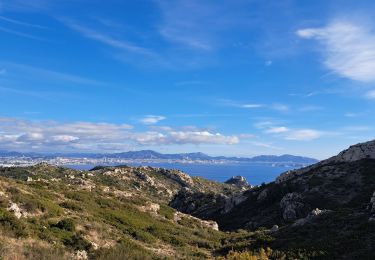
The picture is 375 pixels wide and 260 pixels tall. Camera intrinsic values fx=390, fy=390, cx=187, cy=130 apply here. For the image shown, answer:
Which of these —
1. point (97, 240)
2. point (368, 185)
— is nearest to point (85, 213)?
point (97, 240)

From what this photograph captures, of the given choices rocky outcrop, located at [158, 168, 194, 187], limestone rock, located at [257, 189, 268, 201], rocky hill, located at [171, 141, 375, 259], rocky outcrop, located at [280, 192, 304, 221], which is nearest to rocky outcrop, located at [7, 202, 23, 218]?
rocky hill, located at [171, 141, 375, 259]

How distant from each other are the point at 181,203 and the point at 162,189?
1501 inches

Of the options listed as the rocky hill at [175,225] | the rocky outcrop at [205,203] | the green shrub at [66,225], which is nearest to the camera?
the rocky hill at [175,225]

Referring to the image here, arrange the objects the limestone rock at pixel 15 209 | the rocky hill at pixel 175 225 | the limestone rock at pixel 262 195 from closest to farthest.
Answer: the rocky hill at pixel 175 225 → the limestone rock at pixel 15 209 → the limestone rock at pixel 262 195

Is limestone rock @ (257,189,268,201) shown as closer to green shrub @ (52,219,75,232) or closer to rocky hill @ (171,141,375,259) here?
rocky hill @ (171,141,375,259)

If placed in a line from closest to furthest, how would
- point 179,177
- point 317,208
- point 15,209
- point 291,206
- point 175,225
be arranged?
point 15,209
point 175,225
point 317,208
point 291,206
point 179,177

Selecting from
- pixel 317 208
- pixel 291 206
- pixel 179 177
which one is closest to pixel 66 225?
pixel 317 208

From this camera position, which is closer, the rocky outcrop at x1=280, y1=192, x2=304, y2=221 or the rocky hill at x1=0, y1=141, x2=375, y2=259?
the rocky hill at x1=0, y1=141, x2=375, y2=259

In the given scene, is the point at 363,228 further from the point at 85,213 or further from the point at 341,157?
the point at 341,157

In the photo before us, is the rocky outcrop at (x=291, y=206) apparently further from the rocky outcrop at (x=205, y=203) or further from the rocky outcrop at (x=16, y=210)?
the rocky outcrop at (x=16, y=210)

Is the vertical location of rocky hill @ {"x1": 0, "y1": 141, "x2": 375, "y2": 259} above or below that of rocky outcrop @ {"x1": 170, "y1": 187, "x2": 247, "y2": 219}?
above

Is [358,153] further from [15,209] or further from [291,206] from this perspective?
[15,209]

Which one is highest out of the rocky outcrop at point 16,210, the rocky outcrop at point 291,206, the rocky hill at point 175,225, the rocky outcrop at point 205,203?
the rocky outcrop at point 16,210

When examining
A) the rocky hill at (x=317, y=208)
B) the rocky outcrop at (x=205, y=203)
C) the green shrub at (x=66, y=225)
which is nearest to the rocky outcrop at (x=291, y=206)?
the rocky hill at (x=317, y=208)
